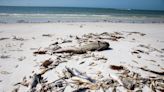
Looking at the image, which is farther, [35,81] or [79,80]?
[35,81]

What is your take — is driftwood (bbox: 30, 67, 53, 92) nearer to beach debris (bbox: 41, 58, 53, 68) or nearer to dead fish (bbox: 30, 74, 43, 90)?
dead fish (bbox: 30, 74, 43, 90)

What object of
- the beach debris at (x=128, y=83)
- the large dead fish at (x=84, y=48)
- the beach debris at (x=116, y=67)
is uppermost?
the large dead fish at (x=84, y=48)

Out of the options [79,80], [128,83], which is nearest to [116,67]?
[128,83]

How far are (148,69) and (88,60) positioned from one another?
2.43 meters

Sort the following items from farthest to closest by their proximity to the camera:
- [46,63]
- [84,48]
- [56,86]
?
[84,48], [46,63], [56,86]

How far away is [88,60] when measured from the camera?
8.75 metres

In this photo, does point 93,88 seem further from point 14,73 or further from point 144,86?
point 14,73

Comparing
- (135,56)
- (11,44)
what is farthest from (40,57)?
(135,56)

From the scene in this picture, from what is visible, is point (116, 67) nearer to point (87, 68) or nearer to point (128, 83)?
point (87, 68)

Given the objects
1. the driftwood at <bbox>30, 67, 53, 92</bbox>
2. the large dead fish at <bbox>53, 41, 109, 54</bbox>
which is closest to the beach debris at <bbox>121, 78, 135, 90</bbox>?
the driftwood at <bbox>30, 67, 53, 92</bbox>

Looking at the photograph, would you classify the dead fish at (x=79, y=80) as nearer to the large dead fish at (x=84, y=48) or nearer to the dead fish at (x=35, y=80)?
the dead fish at (x=35, y=80)

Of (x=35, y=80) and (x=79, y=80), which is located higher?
(x=79, y=80)

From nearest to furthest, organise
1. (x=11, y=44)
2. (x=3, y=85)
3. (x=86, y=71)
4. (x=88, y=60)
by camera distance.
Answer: (x=3, y=85)
(x=86, y=71)
(x=88, y=60)
(x=11, y=44)

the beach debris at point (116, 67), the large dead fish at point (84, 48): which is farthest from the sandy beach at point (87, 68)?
the large dead fish at point (84, 48)
